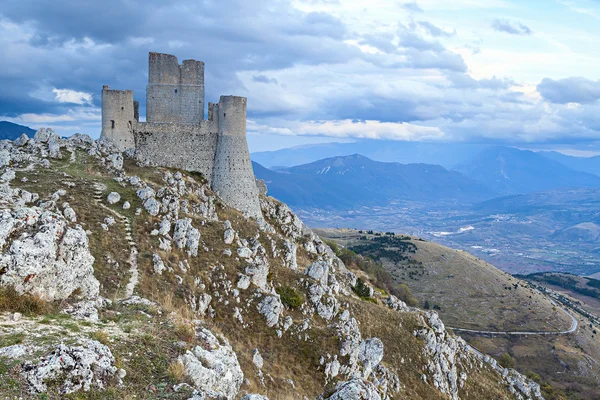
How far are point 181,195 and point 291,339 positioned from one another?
20428 mm

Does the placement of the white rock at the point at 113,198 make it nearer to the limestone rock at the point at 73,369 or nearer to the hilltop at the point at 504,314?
the limestone rock at the point at 73,369

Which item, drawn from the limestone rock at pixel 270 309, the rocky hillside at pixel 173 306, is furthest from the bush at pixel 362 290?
the limestone rock at pixel 270 309

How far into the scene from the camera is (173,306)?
25.5m

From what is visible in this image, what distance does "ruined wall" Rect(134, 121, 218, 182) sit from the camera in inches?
2144

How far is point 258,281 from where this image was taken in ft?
122

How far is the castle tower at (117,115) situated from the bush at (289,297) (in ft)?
85.4

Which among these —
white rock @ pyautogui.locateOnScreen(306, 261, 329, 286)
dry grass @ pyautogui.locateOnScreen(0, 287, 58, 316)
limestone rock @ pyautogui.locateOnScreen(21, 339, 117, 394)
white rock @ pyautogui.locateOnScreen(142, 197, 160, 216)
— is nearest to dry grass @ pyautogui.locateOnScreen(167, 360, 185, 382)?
limestone rock @ pyautogui.locateOnScreen(21, 339, 117, 394)

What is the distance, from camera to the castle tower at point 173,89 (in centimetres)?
5372

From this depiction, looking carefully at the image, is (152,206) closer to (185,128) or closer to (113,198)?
(113,198)

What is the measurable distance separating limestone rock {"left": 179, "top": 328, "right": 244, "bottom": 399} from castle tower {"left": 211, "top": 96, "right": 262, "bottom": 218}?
40.8 meters

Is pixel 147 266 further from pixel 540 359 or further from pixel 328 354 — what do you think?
pixel 540 359

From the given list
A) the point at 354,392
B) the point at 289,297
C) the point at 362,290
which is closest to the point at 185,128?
the point at 289,297

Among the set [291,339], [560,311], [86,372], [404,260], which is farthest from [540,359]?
[86,372]

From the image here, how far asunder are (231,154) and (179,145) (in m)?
6.27
